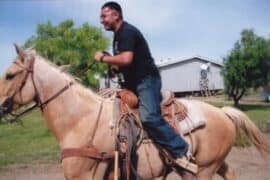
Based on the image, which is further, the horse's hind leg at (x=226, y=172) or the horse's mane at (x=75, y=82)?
the horse's hind leg at (x=226, y=172)

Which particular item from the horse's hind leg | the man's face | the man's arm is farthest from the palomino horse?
the horse's hind leg

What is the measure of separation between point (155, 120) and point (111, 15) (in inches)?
47.8

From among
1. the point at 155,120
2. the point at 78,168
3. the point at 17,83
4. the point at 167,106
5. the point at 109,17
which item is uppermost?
the point at 109,17

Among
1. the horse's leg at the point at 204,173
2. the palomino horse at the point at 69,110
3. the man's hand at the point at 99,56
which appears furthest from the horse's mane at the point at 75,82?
the horse's leg at the point at 204,173

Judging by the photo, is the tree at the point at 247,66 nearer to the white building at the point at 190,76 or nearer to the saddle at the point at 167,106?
the white building at the point at 190,76

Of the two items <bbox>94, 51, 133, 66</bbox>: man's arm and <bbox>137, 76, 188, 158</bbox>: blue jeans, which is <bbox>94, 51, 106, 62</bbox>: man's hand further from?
<bbox>137, 76, 188, 158</bbox>: blue jeans

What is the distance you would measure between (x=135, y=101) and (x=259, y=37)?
31.4 metres

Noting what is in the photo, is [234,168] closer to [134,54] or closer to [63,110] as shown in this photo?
[134,54]

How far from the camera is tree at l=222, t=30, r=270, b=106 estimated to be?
32031mm

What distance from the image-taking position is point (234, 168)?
8.19 m

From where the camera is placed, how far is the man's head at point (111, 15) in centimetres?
404

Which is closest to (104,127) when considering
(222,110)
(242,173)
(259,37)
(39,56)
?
(39,56)

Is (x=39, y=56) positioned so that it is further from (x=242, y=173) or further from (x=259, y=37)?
(x=259, y=37)

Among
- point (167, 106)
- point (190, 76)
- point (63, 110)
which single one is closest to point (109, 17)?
point (63, 110)
